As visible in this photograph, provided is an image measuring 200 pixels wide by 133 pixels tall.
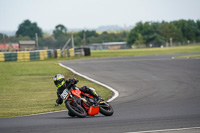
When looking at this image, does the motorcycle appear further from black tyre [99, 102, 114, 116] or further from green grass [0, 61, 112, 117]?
green grass [0, 61, 112, 117]

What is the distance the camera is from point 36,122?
352 inches

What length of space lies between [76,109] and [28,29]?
15955cm

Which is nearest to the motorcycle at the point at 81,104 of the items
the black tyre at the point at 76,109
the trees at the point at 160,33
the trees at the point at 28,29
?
the black tyre at the point at 76,109

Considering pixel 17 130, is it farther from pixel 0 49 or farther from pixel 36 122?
pixel 0 49

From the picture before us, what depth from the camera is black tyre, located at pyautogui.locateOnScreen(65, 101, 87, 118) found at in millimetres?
9305

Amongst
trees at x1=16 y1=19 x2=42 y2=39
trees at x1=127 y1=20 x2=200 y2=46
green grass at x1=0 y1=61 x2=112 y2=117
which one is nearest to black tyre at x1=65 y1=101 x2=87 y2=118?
green grass at x1=0 y1=61 x2=112 y2=117

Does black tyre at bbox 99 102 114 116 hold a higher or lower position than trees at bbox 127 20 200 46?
lower

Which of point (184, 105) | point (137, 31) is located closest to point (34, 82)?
point (184, 105)

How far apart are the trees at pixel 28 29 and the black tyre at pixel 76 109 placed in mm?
154542

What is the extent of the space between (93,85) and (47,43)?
36.3m

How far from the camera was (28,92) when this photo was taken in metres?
16.7

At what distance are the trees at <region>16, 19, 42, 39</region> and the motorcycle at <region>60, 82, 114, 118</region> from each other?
154 m

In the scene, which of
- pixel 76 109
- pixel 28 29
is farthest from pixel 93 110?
pixel 28 29

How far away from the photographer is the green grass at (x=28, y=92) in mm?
12100
